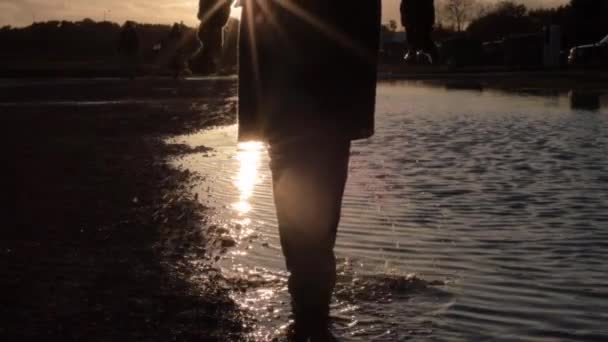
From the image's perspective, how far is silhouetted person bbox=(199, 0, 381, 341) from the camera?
3904 mm

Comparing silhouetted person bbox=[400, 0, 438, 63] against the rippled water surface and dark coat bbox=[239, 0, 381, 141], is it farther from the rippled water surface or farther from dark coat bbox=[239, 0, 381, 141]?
the rippled water surface

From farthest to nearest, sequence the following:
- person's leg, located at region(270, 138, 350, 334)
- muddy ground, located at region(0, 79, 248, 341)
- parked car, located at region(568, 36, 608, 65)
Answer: parked car, located at region(568, 36, 608, 65) < muddy ground, located at region(0, 79, 248, 341) < person's leg, located at region(270, 138, 350, 334)

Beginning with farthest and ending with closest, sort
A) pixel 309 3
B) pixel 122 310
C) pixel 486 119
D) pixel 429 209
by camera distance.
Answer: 1. pixel 486 119
2. pixel 429 209
3. pixel 122 310
4. pixel 309 3

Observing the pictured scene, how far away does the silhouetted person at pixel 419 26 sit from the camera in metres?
3.93

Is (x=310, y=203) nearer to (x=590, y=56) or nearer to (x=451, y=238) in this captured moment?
(x=451, y=238)

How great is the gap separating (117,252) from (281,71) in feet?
9.00

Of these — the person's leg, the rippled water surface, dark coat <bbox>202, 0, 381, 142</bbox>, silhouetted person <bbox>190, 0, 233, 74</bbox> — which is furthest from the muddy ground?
silhouetted person <bbox>190, 0, 233, 74</bbox>

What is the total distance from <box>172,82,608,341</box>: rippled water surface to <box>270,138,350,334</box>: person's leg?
0.31 metres

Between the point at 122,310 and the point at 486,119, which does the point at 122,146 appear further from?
the point at 122,310

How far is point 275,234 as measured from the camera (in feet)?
22.6

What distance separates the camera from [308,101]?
393 centimetres

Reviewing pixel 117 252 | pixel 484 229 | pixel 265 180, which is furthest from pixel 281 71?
pixel 265 180

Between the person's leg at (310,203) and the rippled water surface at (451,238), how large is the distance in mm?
312

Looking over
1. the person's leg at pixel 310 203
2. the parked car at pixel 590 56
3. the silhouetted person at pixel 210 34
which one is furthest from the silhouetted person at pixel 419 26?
the parked car at pixel 590 56
